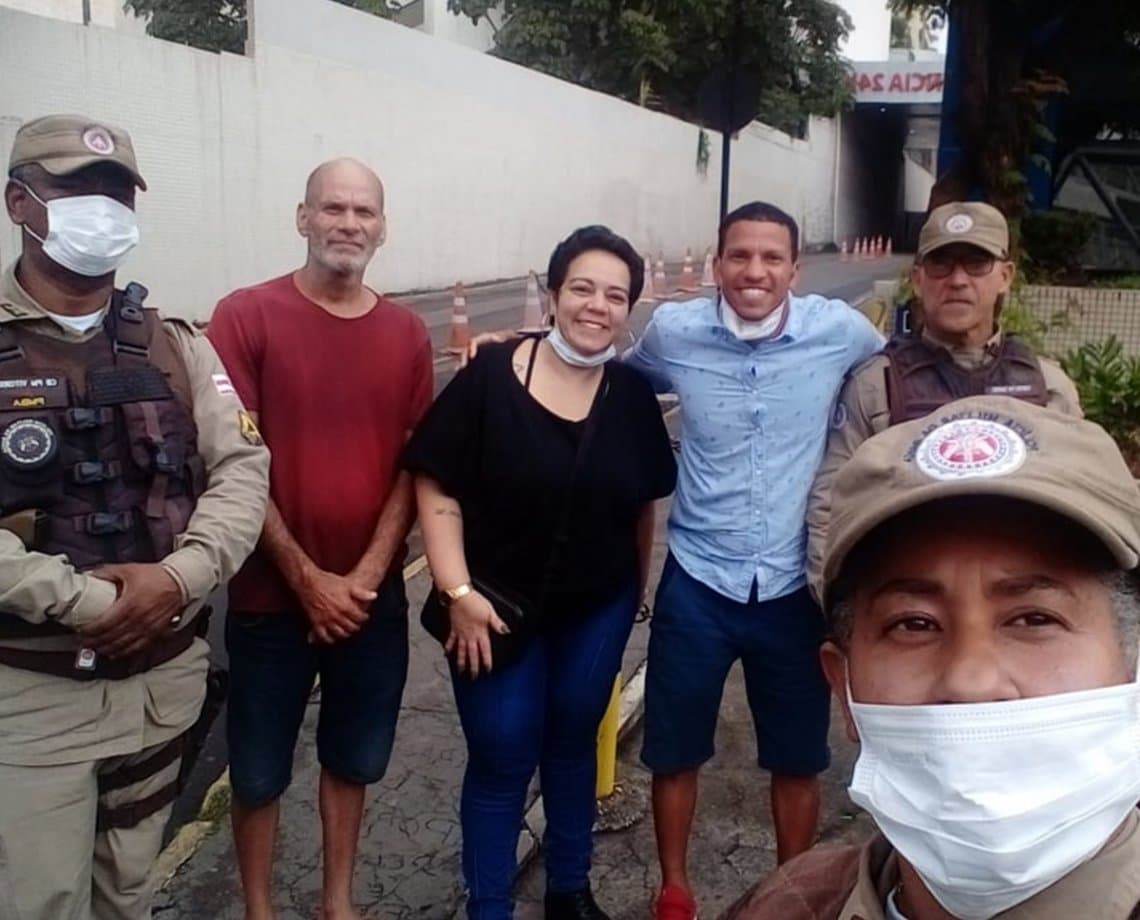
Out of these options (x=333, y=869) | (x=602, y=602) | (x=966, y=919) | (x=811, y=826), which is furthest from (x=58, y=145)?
(x=811, y=826)

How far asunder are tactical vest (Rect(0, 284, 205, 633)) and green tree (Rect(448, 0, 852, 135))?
94.4 feet

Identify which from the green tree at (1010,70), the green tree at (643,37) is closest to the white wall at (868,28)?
the green tree at (643,37)

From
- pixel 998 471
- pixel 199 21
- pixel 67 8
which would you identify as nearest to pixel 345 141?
pixel 67 8

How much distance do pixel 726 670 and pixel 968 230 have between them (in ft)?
4.20

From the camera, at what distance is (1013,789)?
1252 mm

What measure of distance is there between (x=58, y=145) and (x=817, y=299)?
1.92 m

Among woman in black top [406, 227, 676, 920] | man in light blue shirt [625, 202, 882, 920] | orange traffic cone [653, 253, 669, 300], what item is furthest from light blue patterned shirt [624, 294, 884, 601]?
orange traffic cone [653, 253, 669, 300]

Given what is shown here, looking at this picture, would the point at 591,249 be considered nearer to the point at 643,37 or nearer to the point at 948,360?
the point at 948,360

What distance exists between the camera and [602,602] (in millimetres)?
3057

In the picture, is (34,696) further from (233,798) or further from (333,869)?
(333,869)

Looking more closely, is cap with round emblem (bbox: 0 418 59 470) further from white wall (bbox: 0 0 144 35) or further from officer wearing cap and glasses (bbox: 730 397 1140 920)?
white wall (bbox: 0 0 144 35)

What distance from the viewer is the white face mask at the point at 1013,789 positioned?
124cm

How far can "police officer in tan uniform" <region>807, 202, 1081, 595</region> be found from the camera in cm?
300

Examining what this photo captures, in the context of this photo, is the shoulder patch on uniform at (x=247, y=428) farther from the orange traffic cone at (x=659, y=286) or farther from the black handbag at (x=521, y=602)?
the orange traffic cone at (x=659, y=286)
